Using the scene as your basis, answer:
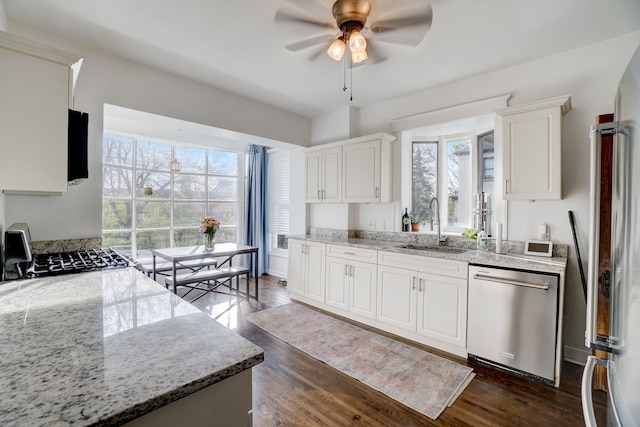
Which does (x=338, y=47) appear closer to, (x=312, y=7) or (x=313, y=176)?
(x=312, y=7)

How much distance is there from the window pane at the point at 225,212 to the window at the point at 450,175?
332 centimetres

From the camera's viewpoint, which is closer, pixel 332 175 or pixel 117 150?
pixel 332 175

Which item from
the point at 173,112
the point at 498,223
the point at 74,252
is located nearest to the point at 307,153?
the point at 173,112

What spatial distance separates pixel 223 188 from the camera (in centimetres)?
532

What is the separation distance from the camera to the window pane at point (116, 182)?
411 centimetres

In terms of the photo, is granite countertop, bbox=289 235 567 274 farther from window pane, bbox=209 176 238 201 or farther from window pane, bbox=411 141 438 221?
window pane, bbox=209 176 238 201

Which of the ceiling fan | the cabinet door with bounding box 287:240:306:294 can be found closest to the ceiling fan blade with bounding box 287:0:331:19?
the ceiling fan

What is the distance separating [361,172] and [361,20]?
1.93m

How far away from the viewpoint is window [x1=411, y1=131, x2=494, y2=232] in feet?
10.8

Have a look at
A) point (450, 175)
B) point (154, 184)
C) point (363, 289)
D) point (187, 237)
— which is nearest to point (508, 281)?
point (363, 289)

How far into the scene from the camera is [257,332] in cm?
307

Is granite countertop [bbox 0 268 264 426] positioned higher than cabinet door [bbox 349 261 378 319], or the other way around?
granite countertop [bbox 0 268 264 426]

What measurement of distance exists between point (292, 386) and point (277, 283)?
289cm

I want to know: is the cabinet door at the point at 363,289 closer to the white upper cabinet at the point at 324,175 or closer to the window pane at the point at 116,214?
the white upper cabinet at the point at 324,175
